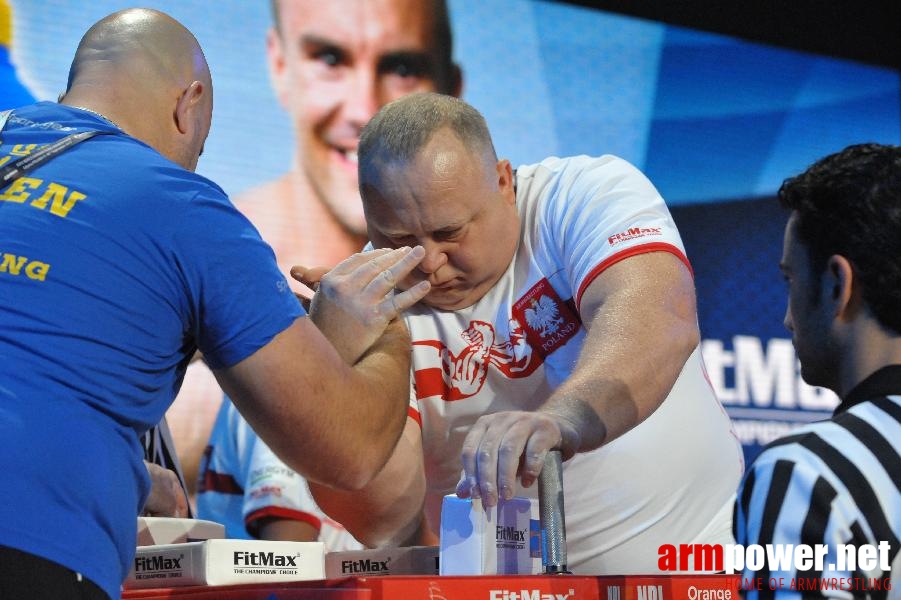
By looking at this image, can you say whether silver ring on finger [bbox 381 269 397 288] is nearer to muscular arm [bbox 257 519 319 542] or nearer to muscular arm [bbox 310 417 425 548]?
muscular arm [bbox 310 417 425 548]

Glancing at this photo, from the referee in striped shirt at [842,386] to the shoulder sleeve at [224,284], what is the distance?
631 mm

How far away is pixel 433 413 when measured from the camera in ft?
7.15

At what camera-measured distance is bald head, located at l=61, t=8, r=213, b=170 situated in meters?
1.54

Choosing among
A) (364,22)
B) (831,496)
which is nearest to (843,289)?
(831,496)

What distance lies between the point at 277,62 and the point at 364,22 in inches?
15.1

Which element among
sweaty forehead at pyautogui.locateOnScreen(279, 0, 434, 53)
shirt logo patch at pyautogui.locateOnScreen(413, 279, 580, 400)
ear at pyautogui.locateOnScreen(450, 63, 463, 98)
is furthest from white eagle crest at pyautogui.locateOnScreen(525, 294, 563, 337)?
ear at pyautogui.locateOnScreen(450, 63, 463, 98)

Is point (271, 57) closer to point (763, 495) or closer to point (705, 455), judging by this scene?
point (705, 455)

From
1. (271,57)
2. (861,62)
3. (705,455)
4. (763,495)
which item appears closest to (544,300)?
(705,455)

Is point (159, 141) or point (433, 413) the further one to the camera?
point (433, 413)

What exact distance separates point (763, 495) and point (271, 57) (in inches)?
116

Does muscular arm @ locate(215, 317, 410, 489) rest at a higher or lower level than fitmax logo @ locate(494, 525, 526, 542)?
higher

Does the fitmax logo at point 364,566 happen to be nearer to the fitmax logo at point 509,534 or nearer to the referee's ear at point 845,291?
the fitmax logo at point 509,534

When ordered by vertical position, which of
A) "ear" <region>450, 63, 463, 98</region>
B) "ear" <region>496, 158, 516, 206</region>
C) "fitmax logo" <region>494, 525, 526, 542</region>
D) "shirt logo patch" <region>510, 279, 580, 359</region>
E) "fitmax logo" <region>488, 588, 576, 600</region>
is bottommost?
"fitmax logo" <region>488, 588, 576, 600</region>

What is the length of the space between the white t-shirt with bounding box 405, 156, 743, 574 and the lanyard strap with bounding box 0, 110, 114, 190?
0.98 m
